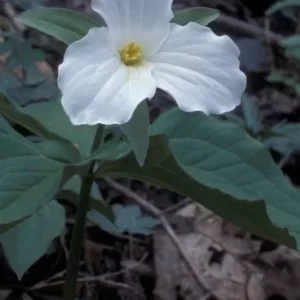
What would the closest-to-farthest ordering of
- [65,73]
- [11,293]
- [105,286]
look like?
[65,73], [11,293], [105,286]

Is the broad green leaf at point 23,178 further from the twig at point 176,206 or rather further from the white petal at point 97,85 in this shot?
the twig at point 176,206

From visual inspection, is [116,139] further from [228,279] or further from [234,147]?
[228,279]

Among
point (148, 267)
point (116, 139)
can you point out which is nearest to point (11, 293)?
point (148, 267)

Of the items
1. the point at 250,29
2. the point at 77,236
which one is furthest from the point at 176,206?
the point at 250,29

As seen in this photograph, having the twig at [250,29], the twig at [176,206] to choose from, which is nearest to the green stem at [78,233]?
the twig at [176,206]

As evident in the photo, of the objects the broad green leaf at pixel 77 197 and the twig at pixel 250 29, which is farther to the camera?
the twig at pixel 250 29

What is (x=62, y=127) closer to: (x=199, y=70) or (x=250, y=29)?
(x=199, y=70)
